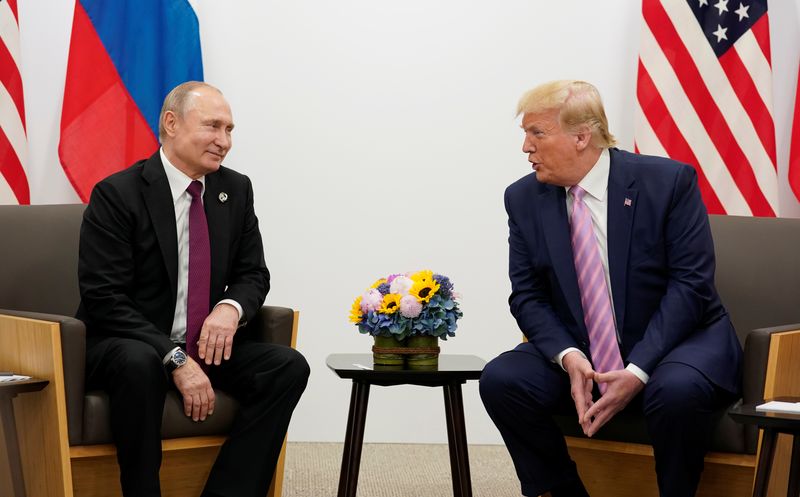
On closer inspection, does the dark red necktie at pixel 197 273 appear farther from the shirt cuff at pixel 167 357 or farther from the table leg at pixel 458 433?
the table leg at pixel 458 433

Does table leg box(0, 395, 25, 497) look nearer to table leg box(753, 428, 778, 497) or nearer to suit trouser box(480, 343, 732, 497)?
suit trouser box(480, 343, 732, 497)

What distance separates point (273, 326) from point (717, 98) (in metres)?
2.22

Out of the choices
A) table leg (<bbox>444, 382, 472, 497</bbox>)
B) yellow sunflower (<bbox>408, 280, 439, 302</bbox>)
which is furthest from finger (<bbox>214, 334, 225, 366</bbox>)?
table leg (<bbox>444, 382, 472, 497</bbox>)

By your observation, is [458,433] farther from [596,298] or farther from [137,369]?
[137,369]

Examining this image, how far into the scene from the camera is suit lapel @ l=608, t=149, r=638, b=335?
2.84 meters

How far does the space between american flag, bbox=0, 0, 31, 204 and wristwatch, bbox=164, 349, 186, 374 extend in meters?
1.55

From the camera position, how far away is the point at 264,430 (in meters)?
2.86

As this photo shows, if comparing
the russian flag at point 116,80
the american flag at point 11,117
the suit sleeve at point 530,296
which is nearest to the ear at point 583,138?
the suit sleeve at point 530,296

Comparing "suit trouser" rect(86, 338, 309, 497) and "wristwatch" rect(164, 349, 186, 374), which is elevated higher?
"wristwatch" rect(164, 349, 186, 374)

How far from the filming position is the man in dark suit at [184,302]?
8.84 feet

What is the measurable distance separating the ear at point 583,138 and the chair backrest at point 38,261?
1677mm

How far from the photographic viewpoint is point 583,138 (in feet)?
9.68

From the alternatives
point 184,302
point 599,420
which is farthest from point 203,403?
point 599,420

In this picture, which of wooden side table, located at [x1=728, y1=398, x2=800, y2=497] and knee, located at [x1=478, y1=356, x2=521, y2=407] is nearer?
wooden side table, located at [x1=728, y1=398, x2=800, y2=497]
